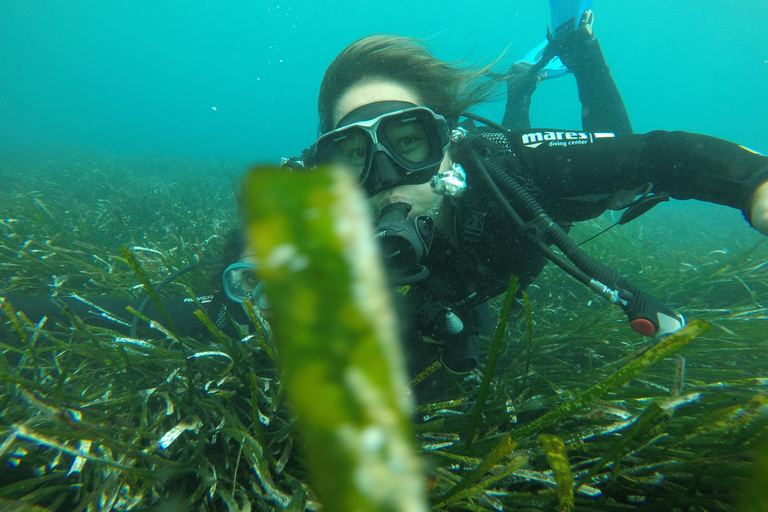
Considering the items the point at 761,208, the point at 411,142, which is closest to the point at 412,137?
the point at 411,142

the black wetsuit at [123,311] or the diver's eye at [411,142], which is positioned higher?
the diver's eye at [411,142]

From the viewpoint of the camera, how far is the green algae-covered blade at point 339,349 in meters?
0.16

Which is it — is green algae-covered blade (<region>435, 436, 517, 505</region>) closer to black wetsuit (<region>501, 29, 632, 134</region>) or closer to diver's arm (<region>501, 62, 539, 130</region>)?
black wetsuit (<region>501, 29, 632, 134</region>)

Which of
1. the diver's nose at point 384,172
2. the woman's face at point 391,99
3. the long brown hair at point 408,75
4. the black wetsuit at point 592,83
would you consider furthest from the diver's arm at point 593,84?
the diver's nose at point 384,172

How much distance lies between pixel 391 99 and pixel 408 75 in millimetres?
452

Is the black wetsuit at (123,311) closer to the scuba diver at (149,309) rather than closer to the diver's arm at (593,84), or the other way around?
the scuba diver at (149,309)

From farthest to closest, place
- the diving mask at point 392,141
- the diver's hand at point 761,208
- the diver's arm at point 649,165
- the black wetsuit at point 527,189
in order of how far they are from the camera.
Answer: the diving mask at point 392,141 < the black wetsuit at point 527,189 < the diver's arm at point 649,165 < the diver's hand at point 761,208

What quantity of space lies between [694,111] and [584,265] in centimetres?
9037

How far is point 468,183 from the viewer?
10.2ft

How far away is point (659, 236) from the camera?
7707mm

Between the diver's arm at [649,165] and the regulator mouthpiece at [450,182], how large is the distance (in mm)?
620

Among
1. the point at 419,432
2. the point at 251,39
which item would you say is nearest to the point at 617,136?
the point at 419,432

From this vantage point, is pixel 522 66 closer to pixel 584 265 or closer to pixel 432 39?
pixel 432 39

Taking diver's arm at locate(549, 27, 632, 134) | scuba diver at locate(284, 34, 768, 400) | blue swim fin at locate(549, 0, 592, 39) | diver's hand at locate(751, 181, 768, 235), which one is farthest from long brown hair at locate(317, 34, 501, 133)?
blue swim fin at locate(549, 0, 592, 39)
